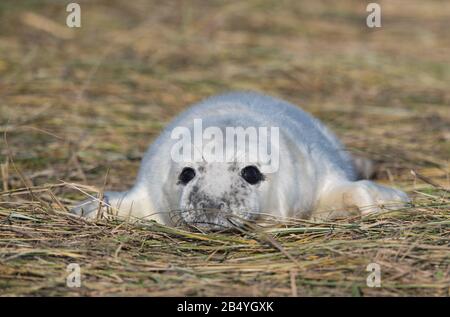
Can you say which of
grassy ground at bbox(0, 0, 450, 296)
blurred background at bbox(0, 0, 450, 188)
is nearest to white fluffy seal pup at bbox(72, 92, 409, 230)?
grassy ground at bbox(0, 0, 450, 296)

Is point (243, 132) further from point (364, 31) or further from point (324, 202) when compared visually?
point (364, 31)

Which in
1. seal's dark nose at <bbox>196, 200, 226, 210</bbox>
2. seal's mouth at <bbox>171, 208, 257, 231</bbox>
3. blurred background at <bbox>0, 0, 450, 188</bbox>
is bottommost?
seal's mouth at <bbox>171, 208, 257, 231</bbox>

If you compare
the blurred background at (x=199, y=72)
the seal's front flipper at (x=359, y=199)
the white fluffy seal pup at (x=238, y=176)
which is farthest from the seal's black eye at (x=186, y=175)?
the blurred background at (x=199, y=72)

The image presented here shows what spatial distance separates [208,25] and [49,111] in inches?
105

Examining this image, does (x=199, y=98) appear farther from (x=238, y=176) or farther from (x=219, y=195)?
(x=219, y=195)

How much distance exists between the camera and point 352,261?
330cm

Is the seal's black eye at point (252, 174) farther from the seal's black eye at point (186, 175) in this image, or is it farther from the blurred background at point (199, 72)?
the blurred background at point (199, 72)

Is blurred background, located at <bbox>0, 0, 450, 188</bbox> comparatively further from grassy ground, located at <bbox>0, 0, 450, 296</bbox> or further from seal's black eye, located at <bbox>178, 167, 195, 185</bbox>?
seal's black eye, located at <bbox>178, 167, 195, 185</bbox>

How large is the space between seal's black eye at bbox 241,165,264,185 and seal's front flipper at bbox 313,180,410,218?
1.44 ft

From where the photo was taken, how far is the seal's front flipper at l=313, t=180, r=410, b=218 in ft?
13.2

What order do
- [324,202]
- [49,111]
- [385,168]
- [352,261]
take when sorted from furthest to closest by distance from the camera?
[49,111]
[385,168]
[324,202]
[352,261]

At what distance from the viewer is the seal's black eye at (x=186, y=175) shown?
3.73 m

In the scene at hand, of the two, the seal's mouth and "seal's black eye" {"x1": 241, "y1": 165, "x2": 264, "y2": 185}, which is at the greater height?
"seal's black eye" {"x1": 241, "y1": 165, "x2": 264, "y2": 185}
